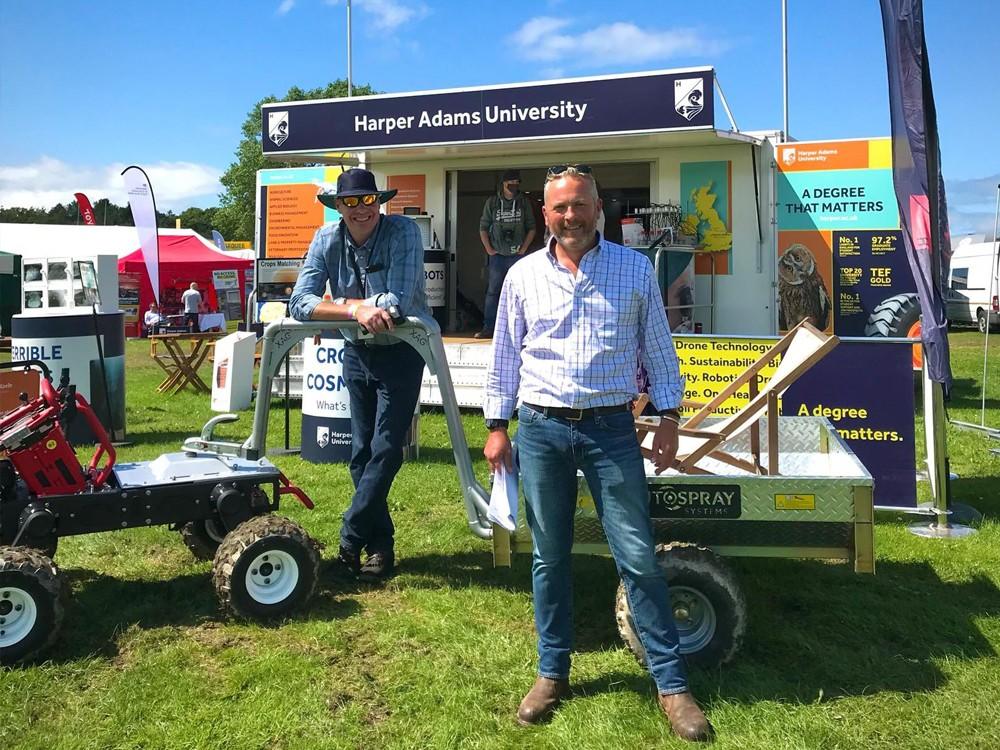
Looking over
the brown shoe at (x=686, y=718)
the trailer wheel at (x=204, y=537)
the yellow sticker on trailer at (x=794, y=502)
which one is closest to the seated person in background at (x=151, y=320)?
the trailer wheel at (x=204, y=537)

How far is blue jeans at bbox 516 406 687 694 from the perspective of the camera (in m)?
3.05

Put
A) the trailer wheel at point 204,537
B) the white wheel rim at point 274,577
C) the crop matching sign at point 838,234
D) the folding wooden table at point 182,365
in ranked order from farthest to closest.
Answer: the folding wooden table at point 182,365, the crop matching sign at point 838,234, the trailer wheel at point 204,537, the white wheel rim at point 274,577

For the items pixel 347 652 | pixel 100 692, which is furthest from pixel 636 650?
pixel 100 692

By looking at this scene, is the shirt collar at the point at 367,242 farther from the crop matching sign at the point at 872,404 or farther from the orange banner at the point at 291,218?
the orange banner at the point at 291,218

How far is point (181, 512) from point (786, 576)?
3027 millimetres

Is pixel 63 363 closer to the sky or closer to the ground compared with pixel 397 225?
closer to the ground

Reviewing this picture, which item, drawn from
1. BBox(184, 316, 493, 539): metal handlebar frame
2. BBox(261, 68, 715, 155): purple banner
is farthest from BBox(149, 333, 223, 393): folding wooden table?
BBox(184, 316, 493, 539): metal handlebar frame

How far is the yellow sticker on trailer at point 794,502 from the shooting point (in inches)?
136

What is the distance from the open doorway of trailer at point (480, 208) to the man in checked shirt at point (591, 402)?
9708 millimetres

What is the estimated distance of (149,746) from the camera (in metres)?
3.00

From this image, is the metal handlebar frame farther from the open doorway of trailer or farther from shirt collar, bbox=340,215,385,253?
the open doorway of trailer

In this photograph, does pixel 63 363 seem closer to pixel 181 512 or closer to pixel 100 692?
pixel 181 512

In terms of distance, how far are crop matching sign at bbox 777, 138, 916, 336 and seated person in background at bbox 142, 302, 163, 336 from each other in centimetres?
1614

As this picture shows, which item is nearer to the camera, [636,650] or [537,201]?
[636,650]
